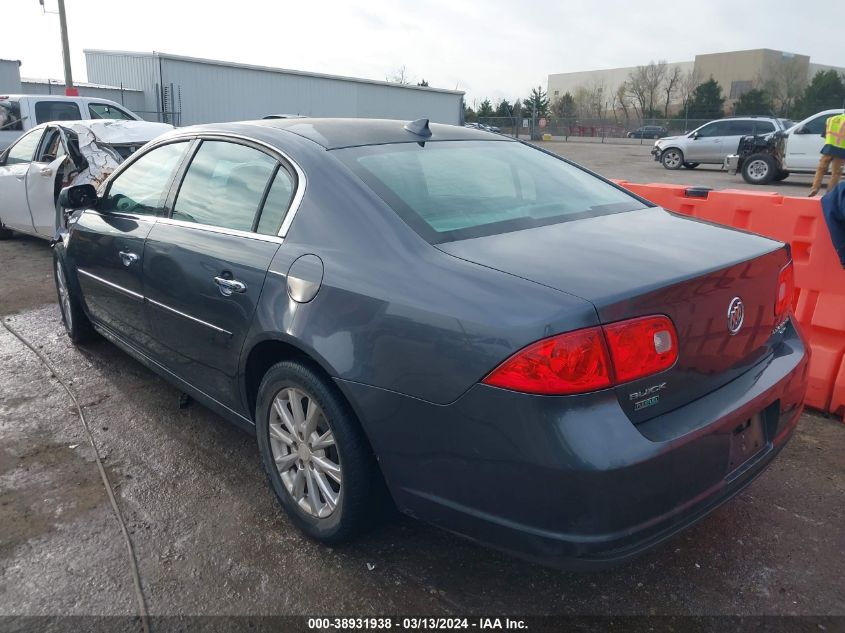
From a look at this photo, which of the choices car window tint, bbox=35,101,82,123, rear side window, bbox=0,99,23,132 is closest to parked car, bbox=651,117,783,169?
car window tint, bbox=35,101,82,123

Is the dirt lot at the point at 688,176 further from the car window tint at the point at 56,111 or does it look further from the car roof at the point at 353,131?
the car roof at the point at 353,131

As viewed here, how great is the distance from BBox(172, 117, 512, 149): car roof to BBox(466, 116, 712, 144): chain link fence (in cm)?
4418

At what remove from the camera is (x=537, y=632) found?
223 cm

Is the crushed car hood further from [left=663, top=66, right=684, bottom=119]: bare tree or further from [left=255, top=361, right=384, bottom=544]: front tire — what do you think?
[left=663, top=66, right=684, bottom=119]: bare tree

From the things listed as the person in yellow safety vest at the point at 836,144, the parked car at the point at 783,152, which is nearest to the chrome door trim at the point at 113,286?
the person in yellow safety vest at the point at 836,144

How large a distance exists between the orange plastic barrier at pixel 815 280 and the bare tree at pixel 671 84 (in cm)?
7970

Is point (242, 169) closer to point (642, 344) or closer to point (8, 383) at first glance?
point (642, 344)

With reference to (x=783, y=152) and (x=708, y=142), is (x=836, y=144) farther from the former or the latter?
(x=708, y=142)

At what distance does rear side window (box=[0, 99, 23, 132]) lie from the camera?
38.8ft

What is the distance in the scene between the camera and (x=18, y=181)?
26.7 ft

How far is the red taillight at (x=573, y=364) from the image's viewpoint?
1872 mm

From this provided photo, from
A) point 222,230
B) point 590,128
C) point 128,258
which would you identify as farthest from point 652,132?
point 222,230

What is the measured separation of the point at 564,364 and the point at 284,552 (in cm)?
144

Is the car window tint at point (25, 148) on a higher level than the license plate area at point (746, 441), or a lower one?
higher
